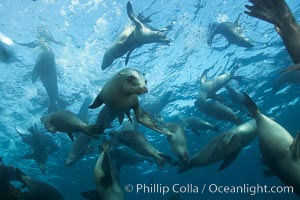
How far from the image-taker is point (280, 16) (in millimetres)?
4074

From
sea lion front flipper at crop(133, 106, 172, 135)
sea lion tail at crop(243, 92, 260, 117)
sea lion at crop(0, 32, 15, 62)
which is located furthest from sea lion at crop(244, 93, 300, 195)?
sea lion at crop(0, 32, 15, 62)

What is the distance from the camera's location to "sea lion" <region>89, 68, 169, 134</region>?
3.97 m

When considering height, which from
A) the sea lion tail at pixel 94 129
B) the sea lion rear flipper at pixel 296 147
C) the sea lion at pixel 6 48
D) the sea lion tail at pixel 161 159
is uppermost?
the sea lion rear flipper at pixel 296 147

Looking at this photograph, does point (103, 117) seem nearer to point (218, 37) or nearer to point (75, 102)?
point (218, 37)

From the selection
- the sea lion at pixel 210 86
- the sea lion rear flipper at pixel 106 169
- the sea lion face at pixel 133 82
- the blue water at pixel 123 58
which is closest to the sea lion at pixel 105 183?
the sea lion rear flipper at pixel 106 169

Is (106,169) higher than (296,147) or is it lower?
lower

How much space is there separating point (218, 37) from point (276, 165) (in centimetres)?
856

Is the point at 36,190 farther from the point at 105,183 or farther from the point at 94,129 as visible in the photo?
the point at 94,129

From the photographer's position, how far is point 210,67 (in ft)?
46.5

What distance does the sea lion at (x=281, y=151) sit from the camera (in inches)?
175

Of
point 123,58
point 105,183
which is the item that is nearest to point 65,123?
point 105,183

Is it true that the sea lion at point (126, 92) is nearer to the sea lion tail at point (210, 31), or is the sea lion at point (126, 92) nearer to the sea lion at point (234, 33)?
the sea lion at point (234, 33)

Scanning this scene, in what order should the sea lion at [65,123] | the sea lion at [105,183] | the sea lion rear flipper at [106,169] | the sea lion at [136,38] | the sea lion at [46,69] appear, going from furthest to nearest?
the sea lion at [46,69] < the sea lion at [136,38] < the sea lion at [65,123] < the sea lion at [105,183] < the sea lion rear flipper at [106,169]

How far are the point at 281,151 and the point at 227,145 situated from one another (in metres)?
1.42
